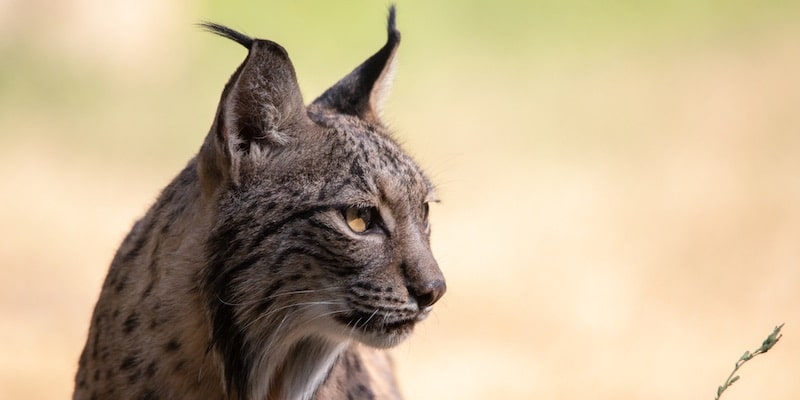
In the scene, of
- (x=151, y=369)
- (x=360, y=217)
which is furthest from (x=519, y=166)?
(x=151, y=369)

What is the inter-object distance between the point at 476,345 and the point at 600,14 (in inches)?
202

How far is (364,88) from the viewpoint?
6047 millimetres

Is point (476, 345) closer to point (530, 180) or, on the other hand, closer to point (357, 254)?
point (530, 180)

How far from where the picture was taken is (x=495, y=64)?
14.8m

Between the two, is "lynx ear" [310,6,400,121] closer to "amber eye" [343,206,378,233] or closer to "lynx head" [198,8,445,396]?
"lynx head" [198,8,445,396]

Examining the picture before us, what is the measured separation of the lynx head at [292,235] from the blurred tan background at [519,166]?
5249mm

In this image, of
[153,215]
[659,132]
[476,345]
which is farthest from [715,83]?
[153,215]

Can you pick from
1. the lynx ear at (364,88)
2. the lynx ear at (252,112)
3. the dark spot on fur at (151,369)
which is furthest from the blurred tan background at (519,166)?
the lynx ear at (252,112)

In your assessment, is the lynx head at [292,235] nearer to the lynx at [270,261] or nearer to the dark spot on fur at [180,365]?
the lynx at [270,261]

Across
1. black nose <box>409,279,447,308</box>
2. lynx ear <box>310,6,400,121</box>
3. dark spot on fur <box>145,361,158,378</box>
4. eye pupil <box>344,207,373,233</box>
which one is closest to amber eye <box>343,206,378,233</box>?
eye pupil <box>344,207,373,233</box>

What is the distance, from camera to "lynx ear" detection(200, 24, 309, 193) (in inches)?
200

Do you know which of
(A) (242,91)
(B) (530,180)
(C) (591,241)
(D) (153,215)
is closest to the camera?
(A) (242,91)

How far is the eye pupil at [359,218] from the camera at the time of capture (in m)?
5.26

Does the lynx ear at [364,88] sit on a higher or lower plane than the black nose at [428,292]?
higher
